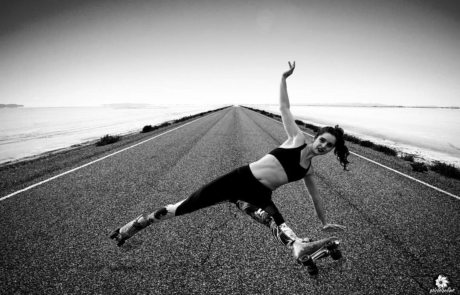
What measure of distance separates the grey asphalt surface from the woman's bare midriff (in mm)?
975

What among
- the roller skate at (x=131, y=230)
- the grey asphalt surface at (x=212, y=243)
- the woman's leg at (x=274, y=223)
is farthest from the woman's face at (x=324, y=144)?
the roller skate at (x=131, y=230)

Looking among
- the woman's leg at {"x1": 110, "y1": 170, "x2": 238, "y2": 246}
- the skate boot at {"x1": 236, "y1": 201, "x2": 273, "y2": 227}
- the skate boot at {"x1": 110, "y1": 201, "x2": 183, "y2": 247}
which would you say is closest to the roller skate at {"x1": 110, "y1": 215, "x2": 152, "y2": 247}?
the skate boot at {"x1": 110, "y1": 201, "x2": 183, "y2": 247}

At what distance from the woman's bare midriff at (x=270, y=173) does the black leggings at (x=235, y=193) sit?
0.06 metres

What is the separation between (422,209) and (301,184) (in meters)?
2.19

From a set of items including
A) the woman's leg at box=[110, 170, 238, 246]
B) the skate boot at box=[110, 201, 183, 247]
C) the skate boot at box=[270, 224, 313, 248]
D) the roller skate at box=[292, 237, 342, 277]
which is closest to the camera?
the roller skate at box=[292, 237, 342, 277]

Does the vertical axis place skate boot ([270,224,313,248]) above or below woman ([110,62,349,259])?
below

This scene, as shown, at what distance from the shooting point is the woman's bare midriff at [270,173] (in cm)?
210

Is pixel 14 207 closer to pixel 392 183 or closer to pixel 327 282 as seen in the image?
pixel 327 282

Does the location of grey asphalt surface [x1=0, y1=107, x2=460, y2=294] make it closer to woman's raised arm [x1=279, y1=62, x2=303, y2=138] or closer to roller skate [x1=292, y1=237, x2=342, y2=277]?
roller skate [x1=292, y1=237, x2=342, y2=277]

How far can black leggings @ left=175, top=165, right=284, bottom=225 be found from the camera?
2.19 m

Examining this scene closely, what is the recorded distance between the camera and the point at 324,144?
2.07 metres

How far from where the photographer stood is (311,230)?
2934 mm

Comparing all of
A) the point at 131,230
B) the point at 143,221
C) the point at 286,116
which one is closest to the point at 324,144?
the point at 286,116

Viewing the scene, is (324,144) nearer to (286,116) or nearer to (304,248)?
(286,116)
